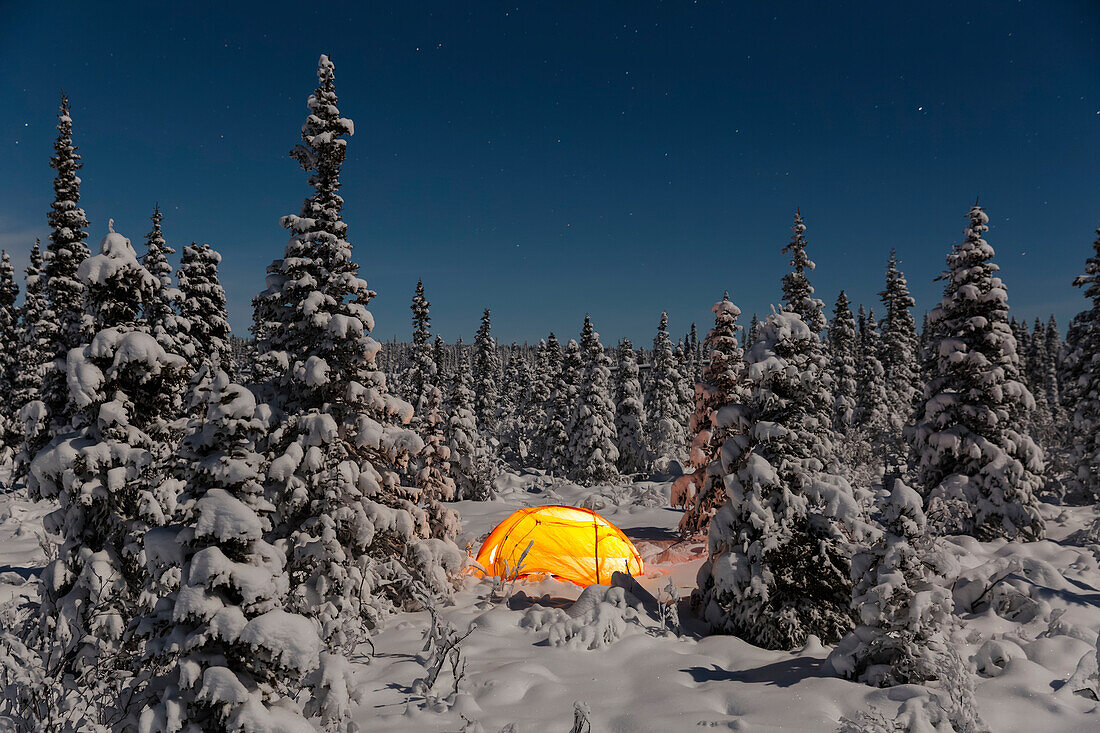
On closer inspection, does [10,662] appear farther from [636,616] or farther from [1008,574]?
[1008,574]

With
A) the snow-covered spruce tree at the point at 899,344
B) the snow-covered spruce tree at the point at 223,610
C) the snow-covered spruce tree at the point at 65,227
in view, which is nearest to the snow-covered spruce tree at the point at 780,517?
the snow-covered spruce tree at the point at 223,610

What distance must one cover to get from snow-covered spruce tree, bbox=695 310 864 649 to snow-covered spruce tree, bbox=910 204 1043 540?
9.00 m

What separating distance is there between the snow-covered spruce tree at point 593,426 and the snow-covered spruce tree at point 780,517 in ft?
88.3

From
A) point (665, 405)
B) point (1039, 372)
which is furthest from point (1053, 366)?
point (665, 405)

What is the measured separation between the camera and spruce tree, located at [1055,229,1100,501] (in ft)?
71.3

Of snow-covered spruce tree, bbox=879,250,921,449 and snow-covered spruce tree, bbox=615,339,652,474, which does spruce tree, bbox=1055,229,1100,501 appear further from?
snow-covered spruce tree, bbox=615,339,652,474

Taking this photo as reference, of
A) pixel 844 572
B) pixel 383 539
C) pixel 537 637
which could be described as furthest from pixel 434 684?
pixel 844 572

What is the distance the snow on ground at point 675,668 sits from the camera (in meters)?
6.68

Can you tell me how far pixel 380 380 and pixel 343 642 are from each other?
512 centimetres

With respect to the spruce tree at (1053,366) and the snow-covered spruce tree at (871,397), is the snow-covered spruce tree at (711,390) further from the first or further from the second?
the spruce tree at (1053,366)

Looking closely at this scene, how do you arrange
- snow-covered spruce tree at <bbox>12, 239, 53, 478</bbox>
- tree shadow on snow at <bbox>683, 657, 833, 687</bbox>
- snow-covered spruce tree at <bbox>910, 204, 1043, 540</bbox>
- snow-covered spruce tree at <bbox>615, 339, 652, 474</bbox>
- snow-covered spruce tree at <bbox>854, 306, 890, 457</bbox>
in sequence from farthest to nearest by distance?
snow-covered spruce tree at <bbox>615, 339, 652, 474</bbox>
snow-covered spruce tree at <bbox>854, 306, 890, 457</bbox>
snow-covered spruce tree at <bbox>12, 239, 53, 478</bbox>
snow-covered spruce tree at <bbox>910, 204, 1043, 540</bbox>
tree shadow on snow at <bbox>683, 657, 833, 687</bbox>

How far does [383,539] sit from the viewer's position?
37.4ft

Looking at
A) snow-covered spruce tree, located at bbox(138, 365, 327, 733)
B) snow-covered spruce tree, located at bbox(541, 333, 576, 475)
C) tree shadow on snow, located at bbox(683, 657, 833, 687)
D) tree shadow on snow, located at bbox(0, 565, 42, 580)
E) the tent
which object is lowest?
tree shadow on snow, located at bbox(683, 657, 833, 687)

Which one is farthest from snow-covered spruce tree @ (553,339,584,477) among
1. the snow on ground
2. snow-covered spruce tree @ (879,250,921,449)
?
the snow on ground
